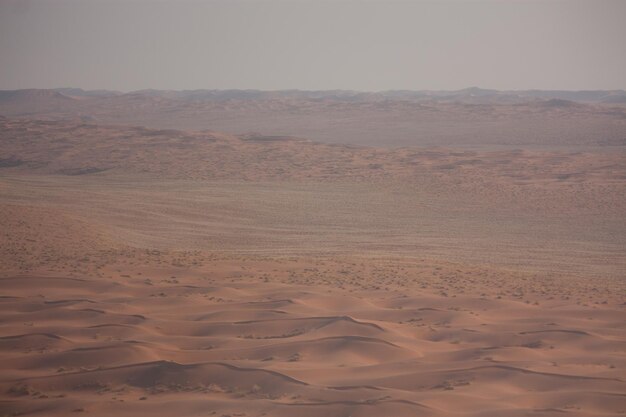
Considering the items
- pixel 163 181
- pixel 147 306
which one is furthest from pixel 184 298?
pixel 163 181

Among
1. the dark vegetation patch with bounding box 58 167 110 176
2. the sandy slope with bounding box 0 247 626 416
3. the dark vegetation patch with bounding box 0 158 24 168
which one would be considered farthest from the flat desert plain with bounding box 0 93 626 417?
the dark vegetation patch with bounding box 0 158 24 168

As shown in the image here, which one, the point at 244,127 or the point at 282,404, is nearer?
the point at 282,404

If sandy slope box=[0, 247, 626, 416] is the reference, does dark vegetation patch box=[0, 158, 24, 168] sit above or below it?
above

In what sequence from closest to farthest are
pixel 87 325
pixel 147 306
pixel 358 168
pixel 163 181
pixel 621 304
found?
pixel 87 325, pixel 147 306, pixel 621 304, pixel 163 181, pixel 358 168

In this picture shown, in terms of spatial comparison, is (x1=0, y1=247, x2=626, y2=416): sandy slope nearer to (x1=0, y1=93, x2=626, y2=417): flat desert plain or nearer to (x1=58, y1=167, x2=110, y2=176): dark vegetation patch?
(x1=0, y1=93, x2=626, y2=417): flat desert plain

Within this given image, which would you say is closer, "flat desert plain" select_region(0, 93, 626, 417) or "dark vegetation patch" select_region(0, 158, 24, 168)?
"flat desert plain" select_region(0, 93, 626, 417)

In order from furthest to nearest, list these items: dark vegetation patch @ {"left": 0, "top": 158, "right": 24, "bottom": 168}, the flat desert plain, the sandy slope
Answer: dark vegetation patch @ {"left": 0, "top": 158, "right": 24, "bottom": 168}
the flat desert plain
the sandy slope

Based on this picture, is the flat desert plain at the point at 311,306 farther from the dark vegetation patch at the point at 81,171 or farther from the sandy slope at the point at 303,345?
the dark vegetation patch at the point at 81,171

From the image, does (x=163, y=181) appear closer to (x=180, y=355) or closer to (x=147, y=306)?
(x=147, y=306)
